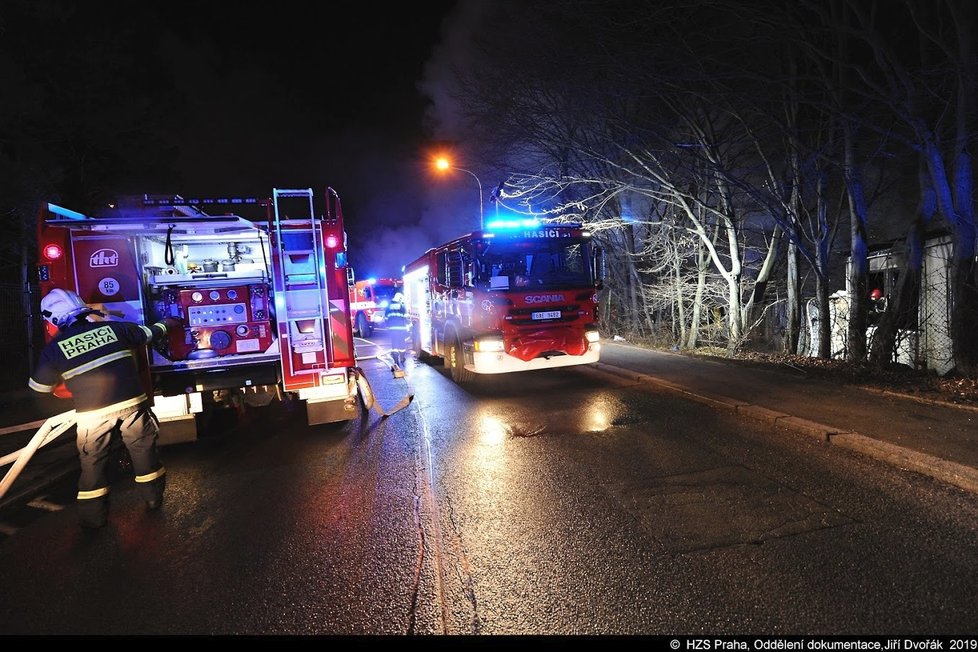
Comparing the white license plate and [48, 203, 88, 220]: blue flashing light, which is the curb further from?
[48, 203, 88, 220]: blue flashing light

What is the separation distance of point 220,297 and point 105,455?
2634 millimetres

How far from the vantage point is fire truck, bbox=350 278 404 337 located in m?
22.0

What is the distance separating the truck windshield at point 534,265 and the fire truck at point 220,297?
3.00 m

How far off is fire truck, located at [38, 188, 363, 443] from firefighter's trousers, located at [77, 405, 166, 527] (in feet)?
5.79

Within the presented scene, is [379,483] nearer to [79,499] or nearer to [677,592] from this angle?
[79,499]

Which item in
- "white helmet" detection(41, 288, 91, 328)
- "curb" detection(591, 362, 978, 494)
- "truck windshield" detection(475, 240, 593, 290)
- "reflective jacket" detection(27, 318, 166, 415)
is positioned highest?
"truck windshield" detection(475, 240, 593, 290)

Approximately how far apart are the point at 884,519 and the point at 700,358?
25.6 ft

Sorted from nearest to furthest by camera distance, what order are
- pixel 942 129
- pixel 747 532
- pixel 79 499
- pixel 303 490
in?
Answer: pixel 747 532
pixel 79 499
pixel 303 490
pixel 942 129

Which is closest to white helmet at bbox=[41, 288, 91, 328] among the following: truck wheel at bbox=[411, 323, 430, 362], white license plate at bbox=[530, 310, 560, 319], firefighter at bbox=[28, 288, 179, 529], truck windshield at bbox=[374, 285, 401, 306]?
firefighter at bbox=[28, 288, 179, 529]

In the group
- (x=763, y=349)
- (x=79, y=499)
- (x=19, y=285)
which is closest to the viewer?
(x=79, y=499)

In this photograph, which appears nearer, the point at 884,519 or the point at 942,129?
the point at 884,519

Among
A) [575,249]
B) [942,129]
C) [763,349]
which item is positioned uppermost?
[942,129]

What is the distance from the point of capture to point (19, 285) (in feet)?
35.2

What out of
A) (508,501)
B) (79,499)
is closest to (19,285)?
(79,499)
